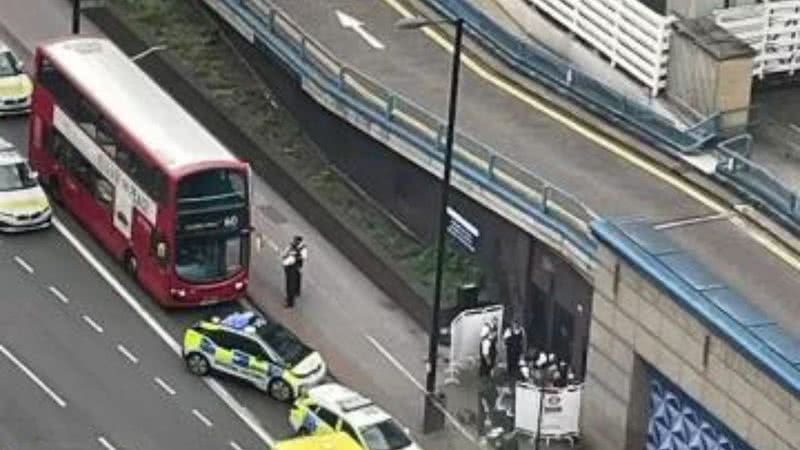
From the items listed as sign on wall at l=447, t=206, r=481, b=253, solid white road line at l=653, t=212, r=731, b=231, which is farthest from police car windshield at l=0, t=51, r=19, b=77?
solid white road line at l=653, t=212, r=731, b=231

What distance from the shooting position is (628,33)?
58812 millimetres

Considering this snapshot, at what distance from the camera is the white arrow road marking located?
6262 centimetres

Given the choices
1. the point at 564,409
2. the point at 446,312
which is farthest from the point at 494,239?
the point at 564,409

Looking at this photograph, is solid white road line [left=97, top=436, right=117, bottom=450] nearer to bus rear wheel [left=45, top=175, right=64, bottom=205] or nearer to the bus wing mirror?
the bus wing mirror

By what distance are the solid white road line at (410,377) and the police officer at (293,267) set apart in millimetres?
2061

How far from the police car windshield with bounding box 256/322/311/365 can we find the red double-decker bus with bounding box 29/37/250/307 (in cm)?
→ 298

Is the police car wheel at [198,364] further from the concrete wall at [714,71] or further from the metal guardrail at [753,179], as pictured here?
the concrete wall at [714,71]

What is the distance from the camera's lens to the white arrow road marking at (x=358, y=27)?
62.6 m

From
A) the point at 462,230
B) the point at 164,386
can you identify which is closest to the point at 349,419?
the point at 164,386

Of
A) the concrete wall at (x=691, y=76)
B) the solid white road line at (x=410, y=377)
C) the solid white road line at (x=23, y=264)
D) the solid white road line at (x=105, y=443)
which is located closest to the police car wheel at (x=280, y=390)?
the solid white road line at (x=410, y=377)

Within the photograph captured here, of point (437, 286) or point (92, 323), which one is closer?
point (437, 286)

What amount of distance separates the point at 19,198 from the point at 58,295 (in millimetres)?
2973

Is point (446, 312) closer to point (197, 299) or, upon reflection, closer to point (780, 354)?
point (197, 299)

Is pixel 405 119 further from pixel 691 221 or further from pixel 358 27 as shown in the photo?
pixel 691 221
